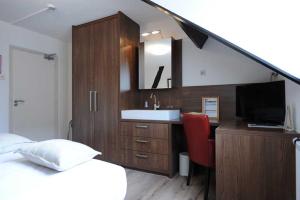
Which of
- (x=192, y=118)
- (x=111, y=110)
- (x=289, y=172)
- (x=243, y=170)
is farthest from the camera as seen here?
(x=111, y=110)

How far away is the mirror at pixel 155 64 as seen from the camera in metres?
2.75

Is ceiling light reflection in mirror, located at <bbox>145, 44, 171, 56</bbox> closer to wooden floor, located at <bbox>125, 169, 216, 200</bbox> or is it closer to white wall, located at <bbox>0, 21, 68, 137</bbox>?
wooden floor, located at <bbox>125, 169, 216, 200</bbox>

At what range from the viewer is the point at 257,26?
3.65 feet

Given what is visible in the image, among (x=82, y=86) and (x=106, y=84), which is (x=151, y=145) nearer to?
(x=106, y=84)

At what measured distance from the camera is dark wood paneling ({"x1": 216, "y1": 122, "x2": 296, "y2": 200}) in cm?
135

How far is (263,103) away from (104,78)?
7.05ft

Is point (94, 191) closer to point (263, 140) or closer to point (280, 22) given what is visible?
point (263, 140)

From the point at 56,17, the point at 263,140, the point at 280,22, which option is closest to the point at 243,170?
the point at 263,140

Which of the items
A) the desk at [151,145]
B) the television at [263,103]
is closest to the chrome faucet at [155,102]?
the desk at [151,145]

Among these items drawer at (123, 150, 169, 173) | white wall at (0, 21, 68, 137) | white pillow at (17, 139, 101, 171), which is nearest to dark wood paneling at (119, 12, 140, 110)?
drawer at (123, 150, 169, 173)

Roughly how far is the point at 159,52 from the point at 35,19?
83.0 inches

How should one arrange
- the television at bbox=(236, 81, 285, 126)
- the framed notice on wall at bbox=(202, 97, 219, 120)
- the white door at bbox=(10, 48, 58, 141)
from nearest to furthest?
the television at bbox=(236, 81, 285, 126)
the framed notice on wall at bbox=(202, 97, 219, 120)
the white door at bbox=(10, 48, 58, 141)

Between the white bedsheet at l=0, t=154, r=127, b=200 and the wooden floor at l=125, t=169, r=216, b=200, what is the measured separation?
894 mm

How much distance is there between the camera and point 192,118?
1.83 metres
